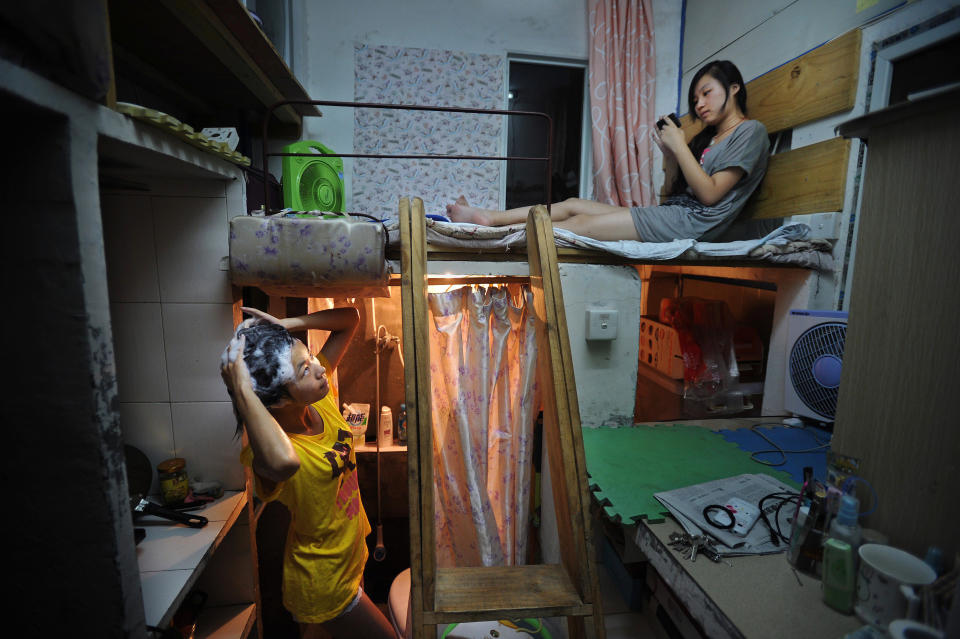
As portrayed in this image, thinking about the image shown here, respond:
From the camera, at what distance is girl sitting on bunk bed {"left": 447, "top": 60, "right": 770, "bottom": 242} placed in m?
1.87

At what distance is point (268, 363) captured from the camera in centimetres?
112

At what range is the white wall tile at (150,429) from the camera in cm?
136

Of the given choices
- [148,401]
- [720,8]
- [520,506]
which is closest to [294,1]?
[148,401]

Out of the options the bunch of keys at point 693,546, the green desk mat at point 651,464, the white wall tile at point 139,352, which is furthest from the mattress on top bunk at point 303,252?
the bunch of keys at point 693,546

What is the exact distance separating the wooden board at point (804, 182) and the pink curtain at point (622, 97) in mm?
679

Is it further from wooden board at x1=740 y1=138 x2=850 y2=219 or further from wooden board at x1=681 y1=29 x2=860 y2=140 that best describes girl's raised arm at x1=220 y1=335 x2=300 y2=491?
wooden board at x1=681 y1=29 x2=860 y2=140

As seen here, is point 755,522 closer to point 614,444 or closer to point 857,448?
point 857,448

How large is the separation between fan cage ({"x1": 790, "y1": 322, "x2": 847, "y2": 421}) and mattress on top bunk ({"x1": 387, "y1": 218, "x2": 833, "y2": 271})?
0.34 meters

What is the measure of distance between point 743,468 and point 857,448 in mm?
578

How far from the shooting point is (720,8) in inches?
97.5

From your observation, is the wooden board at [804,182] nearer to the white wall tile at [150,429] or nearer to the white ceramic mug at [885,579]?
the white ceramic mug at [885,579]

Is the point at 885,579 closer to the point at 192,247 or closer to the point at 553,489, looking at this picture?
the point at 553,489

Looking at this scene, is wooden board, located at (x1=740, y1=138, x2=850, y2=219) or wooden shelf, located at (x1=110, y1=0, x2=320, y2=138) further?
wooden board, located at (x1=740, y1=138, x2=850, y2=219)

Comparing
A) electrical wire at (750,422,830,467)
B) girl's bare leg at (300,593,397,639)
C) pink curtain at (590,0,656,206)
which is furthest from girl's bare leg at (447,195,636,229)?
girl's bare leg at (300,593,397,639)
